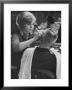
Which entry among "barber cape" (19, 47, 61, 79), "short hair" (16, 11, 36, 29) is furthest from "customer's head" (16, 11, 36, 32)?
"barber cape" (19, 47, 61, 79)

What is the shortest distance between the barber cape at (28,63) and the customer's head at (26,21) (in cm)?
11

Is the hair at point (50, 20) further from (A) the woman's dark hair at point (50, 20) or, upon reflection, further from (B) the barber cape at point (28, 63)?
(B) the barber cape at point (28, 63)

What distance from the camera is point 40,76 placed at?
0.77 meters

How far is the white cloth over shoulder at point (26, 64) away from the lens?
774mm

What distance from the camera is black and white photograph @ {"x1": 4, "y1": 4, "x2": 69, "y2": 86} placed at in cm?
77

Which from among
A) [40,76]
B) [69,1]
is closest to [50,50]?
[40,76]

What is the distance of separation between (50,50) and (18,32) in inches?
7.4

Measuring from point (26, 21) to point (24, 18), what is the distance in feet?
0.06

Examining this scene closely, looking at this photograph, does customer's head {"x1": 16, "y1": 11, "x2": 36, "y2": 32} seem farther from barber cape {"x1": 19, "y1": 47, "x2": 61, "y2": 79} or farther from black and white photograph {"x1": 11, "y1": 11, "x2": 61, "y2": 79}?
barber cape {"x1": 19, "y1": 47, "x2": 61, "y2": 79}

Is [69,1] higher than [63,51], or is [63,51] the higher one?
[69,1]

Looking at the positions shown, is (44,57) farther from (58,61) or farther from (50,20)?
(50,20)

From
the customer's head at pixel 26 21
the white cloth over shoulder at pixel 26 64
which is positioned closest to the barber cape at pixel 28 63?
the white cloth over shoulder at pixel 26 64

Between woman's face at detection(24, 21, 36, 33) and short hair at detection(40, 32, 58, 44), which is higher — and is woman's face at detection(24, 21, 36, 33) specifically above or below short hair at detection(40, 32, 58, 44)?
above

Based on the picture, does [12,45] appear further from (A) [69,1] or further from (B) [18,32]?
(A) [69,1]
